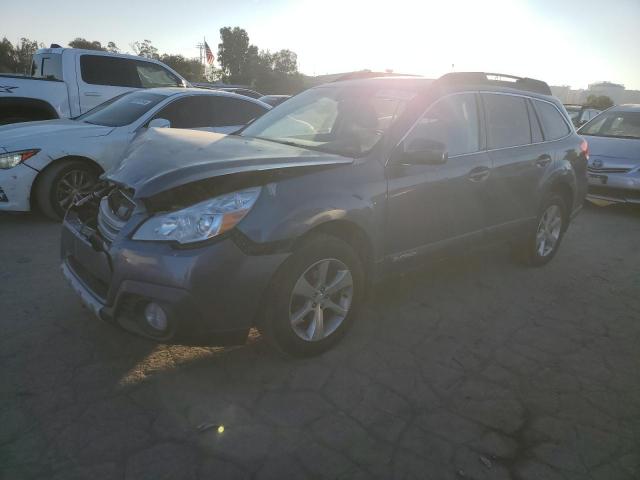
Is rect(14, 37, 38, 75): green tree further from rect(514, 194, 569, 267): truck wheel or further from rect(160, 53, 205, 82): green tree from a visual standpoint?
rect(514, 194, 569, 267): truck wheel

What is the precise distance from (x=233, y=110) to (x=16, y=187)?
274cm

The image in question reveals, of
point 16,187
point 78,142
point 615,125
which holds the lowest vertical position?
point 16,187

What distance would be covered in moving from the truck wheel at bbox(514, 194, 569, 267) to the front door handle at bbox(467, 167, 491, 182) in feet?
3.72

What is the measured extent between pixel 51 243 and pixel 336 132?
3.10 metres

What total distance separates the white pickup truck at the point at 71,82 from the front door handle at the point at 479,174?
265 inches

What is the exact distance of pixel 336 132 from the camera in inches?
148

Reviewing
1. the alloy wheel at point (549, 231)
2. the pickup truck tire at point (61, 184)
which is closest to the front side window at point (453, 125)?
the alloy wheel at point (549, 231)

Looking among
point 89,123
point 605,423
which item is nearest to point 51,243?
point 89,123

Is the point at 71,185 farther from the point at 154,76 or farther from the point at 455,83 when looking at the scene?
the point at 154,76

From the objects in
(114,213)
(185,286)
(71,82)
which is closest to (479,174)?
(185,286)

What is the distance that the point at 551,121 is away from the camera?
491cm

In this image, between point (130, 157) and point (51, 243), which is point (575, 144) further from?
point (51, 243)

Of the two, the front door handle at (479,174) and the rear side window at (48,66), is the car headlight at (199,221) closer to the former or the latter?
the front door handle at (479,174)

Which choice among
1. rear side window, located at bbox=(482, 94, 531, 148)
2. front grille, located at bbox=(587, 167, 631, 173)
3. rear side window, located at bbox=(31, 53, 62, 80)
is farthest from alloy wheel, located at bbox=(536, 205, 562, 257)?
rear side window, located at bbox=(31, 53, 62, 80)
